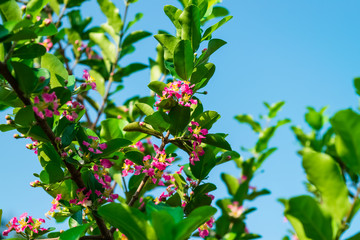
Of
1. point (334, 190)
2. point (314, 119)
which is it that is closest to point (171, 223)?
point (334, 190)

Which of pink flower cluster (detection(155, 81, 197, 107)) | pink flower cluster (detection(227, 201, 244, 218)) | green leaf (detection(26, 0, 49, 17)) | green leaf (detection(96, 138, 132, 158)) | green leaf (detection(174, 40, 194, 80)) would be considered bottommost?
pink flower cluster (detection(227, 201, 244, 218))

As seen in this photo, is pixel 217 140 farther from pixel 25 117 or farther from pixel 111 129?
pixel 25 117

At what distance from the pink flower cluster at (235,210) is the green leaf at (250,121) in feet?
4.00

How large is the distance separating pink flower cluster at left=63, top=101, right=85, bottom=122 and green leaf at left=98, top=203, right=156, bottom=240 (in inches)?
22.2

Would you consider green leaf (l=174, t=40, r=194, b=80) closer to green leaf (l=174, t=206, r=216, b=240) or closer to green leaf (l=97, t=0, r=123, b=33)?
green leaf (l=174, t=206, r=216, b=240)

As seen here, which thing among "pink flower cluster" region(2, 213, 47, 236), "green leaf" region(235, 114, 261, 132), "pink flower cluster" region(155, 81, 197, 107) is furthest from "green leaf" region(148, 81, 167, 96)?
"green leaf" region(235, 114, 261, 132)

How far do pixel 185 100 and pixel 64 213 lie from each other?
0.69 meters

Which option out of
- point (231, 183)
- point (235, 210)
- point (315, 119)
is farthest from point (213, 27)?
point (315, 119)

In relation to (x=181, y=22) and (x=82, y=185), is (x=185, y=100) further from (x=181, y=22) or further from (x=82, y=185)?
(x=82, y=185)

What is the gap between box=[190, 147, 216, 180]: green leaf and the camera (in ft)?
5.81

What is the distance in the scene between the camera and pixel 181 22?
173 centimetres

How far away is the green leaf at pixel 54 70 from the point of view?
1564mm

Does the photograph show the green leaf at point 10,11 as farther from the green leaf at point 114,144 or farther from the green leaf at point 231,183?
the green leaf at point 231,183

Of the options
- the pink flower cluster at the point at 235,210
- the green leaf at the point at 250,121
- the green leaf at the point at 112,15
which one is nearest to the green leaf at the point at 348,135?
the pink flower cluster at the point at 235,210
